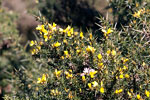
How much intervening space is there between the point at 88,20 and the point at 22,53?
1447 mm

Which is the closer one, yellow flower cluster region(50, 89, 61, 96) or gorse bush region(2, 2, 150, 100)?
gorse bush region(2, 2, 150, 100)

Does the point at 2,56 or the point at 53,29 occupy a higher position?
the point at 2,56

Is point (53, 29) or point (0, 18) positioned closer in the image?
point (53, 29)

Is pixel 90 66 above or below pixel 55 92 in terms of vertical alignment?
above

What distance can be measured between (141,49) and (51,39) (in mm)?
1011

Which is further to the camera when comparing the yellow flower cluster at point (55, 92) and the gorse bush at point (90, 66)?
the yellow flower cluster at point (55, 92)

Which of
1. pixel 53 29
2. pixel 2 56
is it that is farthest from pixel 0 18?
pixel 53 29

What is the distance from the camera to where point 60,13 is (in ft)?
13.9

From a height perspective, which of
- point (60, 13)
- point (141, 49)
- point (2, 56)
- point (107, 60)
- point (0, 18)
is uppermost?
point (0, 18)

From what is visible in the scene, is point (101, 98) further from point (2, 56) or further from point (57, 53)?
point (2, 56)

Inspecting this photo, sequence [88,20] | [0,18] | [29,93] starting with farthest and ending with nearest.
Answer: [0,18] → [88,20] → [29,93]

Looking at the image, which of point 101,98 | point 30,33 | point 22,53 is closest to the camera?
point 101,98

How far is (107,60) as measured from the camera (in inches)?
74.1

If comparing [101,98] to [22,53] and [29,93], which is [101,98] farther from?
[22,53]
